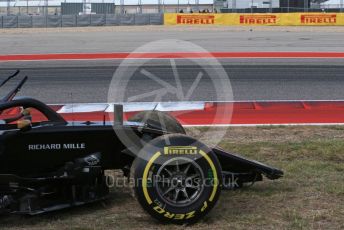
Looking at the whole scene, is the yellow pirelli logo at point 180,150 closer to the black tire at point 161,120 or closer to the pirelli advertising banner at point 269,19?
the black tire at point 161,120

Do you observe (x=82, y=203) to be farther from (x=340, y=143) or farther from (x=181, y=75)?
(x=181, y=75)

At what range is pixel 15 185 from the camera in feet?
14.2

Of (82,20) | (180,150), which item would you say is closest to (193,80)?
(180,150)

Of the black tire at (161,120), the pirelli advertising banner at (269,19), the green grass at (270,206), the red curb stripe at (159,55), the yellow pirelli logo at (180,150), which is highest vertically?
the pirelli advertising banner at (269,19)

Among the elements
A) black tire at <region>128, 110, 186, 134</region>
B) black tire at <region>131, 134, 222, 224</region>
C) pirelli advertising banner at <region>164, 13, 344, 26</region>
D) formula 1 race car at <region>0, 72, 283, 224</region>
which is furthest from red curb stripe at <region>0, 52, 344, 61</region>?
pirelli advertising banner at <region>164, 13, 344, 26</region>

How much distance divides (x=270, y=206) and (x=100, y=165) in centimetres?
140

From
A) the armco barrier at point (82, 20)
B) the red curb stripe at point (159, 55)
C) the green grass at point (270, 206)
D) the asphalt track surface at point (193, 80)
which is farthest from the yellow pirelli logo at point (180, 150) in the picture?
the armco barrier at point (82, 20)

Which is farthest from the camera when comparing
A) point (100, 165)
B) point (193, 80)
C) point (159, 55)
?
point (159, 55)

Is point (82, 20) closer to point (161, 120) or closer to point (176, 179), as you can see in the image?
point (161, 120)

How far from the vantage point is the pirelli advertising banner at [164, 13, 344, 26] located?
4075 centimetres

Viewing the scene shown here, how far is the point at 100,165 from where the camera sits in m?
4.50

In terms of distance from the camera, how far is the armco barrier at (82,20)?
44469 mm

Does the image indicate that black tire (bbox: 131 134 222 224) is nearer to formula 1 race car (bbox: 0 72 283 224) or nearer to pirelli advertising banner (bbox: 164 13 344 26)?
formula 1 race car (bbox: 0 72 283 224)

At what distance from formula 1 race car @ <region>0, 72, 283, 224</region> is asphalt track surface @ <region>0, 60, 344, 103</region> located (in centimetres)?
571
